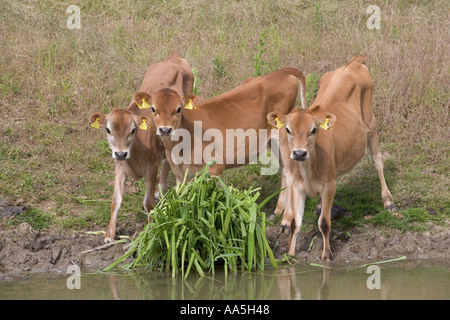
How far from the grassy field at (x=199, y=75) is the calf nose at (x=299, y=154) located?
171cm

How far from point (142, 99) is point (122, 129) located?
0.44 m

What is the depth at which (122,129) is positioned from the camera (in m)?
9.42

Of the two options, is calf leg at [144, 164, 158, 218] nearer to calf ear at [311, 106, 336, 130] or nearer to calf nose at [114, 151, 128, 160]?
calf nose at [114, 151, 128, 160]

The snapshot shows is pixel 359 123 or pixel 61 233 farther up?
pixel 359 123

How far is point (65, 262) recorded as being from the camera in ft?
29.2

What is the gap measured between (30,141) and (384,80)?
17.9ft

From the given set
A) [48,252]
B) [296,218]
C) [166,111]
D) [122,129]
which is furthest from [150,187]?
[296,218]

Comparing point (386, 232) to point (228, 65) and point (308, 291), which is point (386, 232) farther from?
point (228, 65)

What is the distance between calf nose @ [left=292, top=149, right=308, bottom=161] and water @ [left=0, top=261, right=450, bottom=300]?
118cm

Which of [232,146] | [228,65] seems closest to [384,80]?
[228,65]

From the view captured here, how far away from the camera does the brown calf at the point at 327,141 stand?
854 cm

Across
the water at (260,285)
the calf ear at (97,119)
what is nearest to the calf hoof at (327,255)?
the water at (260,285)

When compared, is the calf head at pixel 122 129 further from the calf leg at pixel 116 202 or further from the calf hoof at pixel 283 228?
the calf hoof at pixel 283 228
